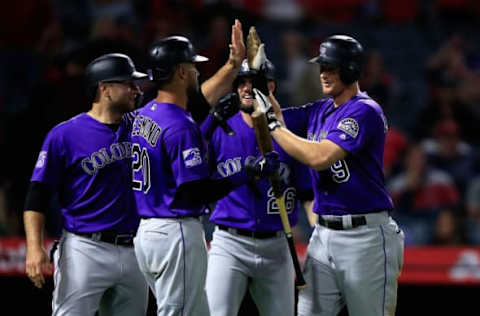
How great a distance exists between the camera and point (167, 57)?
470cm

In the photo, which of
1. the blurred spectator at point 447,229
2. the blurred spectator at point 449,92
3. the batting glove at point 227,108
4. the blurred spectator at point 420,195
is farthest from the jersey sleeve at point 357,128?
the blurred spectator at point 449,92

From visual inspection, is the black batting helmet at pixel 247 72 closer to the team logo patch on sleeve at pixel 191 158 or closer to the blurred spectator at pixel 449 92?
the team logo patch on sleeve at pixel 191 158

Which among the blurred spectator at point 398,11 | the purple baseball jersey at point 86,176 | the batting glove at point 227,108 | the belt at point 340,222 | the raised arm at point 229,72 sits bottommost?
the belt at point 340,222

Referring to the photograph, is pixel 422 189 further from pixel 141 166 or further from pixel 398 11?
pixel 141 166

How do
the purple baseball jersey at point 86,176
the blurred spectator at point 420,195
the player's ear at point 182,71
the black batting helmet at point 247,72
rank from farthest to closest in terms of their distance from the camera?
the blurred spectator at point 420,195 < the black batting helmet at point 247,72 < the purple baseball jersey at point 86,176 < the player's ear at point 182,71

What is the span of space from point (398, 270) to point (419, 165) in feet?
11.4

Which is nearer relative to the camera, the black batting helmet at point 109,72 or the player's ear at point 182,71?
the player's ear at point 182,71

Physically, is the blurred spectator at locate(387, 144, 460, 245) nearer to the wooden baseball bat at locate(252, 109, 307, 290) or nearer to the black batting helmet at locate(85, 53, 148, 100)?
the wooden baseball bat at locate(252, 109, 307, 290)

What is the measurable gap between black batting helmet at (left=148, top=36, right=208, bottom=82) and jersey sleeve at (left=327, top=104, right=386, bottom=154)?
31.9 inches

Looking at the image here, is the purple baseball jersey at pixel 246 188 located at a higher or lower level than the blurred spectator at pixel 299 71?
lower

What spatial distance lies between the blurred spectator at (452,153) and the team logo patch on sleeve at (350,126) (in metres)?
3.72

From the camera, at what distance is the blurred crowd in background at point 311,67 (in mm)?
7758

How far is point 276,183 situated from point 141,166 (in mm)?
687

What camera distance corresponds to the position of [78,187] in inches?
192
